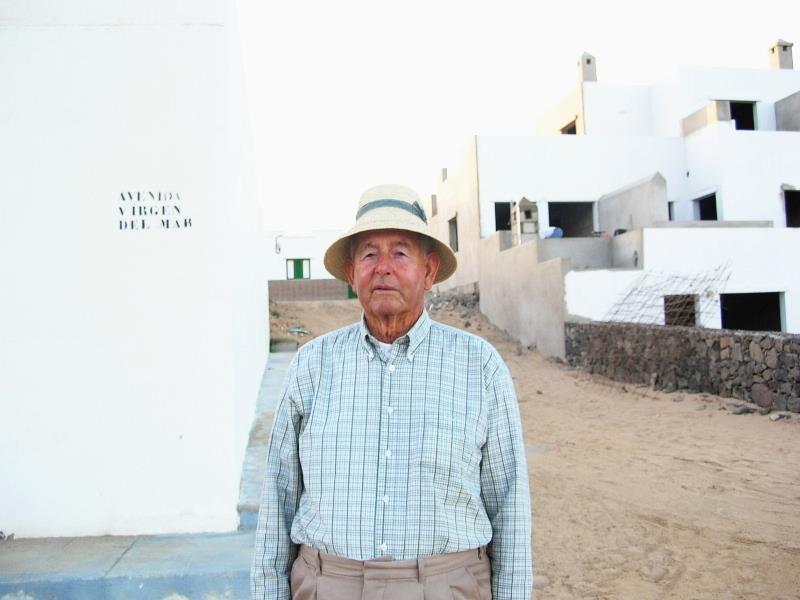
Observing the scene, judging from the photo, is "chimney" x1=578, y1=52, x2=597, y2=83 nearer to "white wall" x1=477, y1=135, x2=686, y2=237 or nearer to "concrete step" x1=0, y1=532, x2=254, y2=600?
"white wall" x1=477, y1=135, x2=686, y2=237

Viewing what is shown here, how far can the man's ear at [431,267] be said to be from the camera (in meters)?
2.12

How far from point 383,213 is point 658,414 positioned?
7958mm

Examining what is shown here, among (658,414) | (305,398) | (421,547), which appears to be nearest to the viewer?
(421,547)

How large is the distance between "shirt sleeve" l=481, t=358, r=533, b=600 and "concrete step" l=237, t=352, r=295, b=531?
1603 millimetres

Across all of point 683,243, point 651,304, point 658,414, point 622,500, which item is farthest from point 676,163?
point 622,500

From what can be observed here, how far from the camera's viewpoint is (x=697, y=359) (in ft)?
31.5

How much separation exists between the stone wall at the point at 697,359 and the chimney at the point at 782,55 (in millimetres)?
18818

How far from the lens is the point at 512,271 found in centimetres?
1616

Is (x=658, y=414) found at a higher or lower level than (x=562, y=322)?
lower

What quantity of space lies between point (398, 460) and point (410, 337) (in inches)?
14.6

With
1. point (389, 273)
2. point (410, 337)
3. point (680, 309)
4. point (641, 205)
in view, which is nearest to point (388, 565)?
point (410, 337)

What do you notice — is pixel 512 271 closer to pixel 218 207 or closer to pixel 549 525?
pixel 549 525

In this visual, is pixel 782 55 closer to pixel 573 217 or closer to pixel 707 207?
pixel 707 207

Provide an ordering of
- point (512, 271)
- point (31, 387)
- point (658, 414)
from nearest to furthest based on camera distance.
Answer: point (31, 387) → point (658, 414) → point (512, 271)
